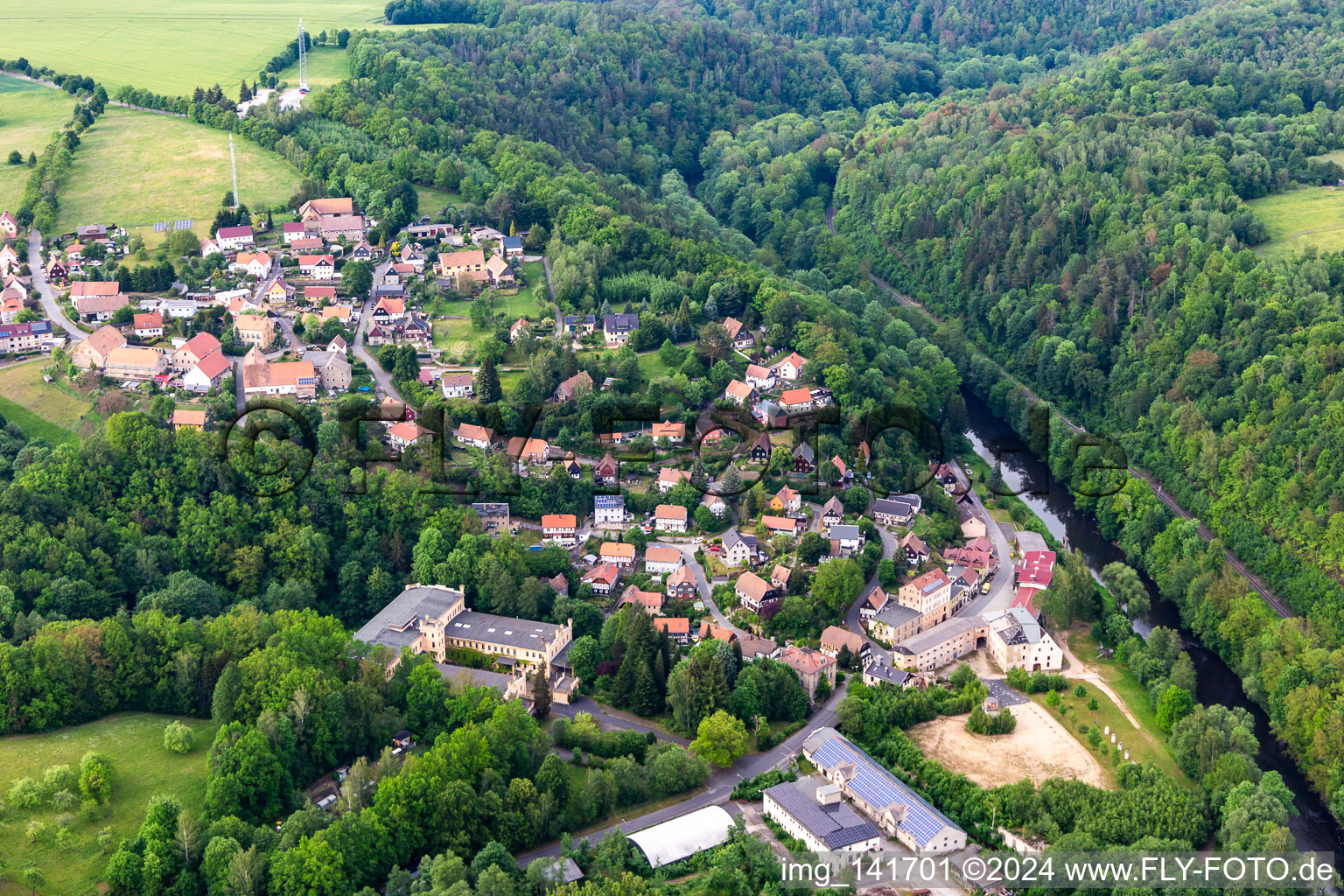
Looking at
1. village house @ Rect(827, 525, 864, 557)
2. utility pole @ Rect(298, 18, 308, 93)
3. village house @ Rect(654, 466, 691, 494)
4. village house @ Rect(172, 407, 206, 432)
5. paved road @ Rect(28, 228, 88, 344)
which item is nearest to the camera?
village house @ Rect(827, 525, 864, 557)

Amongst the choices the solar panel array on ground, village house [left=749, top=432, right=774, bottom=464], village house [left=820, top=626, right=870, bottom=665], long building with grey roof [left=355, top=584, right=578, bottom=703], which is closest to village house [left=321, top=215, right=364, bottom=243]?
village house [left=749, top=432, right=774, bottom=464]

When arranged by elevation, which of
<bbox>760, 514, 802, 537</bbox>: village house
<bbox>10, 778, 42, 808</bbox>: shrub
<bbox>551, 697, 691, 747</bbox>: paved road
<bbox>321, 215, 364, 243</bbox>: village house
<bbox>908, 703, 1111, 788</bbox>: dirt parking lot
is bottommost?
<bbox>551, 697, 691, 747</bbox>: paved road

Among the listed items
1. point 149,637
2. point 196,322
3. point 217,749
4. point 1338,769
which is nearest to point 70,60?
point 196,322

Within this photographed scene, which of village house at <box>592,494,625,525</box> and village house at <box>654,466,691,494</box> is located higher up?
village house at <box>654,466,691,494</box>

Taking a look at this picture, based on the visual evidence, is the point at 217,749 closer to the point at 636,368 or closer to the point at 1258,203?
the point at 636,368

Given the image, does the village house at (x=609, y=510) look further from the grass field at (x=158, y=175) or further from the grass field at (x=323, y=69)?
the grass field at (x=323, y=69)

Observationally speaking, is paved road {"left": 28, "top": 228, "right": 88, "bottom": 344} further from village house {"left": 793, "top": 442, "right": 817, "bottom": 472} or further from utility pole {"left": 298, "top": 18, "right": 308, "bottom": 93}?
village house {"left": 793, "top": 442, "right": 817, "bottom": 472}
